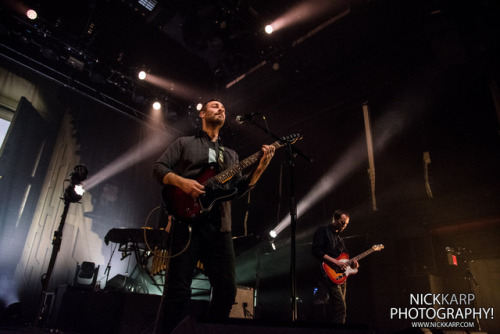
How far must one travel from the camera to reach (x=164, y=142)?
977cm

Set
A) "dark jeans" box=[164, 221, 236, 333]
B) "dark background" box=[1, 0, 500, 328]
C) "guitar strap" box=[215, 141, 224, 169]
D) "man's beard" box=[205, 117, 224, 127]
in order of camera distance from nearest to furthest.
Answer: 1. "dark jeans" box=[164, 221, 236, 333]
2. "guitar strap" box=[215, 141, 224, 169]
3. "man's beard" box=[205, 117, 224, 127]
4. "dark background" box=[1, 0, 500, 328]

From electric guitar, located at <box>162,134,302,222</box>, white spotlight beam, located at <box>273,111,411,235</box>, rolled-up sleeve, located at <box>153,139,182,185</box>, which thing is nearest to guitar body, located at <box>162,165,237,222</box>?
electric guitar, located at <box>162,134,302,222</box>

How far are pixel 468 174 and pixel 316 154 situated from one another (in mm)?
3440

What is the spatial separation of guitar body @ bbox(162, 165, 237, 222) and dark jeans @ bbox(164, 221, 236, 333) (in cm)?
9

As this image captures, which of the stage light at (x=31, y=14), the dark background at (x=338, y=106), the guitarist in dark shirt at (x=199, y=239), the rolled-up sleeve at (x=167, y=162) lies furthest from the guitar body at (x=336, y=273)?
the stage light at (x=31, y=14)

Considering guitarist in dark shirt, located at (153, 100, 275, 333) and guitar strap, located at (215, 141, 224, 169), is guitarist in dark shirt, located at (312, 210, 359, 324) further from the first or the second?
guitar strap, located at (215, 141, 224, 169)

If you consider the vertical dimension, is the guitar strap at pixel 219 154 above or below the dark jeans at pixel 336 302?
above

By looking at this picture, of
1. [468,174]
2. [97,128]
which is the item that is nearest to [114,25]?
[97,128]

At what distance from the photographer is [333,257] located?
18.2 ft

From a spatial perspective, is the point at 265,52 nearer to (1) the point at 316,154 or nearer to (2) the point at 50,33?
(1) the point at 316,154

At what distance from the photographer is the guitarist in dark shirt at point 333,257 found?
509cm

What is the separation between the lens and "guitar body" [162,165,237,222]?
2410 mm

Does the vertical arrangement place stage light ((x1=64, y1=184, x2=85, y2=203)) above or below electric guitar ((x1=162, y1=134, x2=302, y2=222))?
Answer: above

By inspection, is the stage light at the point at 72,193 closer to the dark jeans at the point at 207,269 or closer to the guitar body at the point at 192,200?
the guitar body at the point at 192,200
